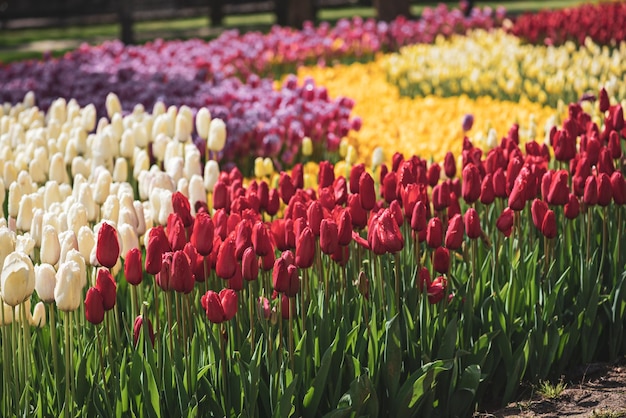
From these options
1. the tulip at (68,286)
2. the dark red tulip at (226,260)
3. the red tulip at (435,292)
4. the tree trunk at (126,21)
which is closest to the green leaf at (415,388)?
the red tulip at (435,292)

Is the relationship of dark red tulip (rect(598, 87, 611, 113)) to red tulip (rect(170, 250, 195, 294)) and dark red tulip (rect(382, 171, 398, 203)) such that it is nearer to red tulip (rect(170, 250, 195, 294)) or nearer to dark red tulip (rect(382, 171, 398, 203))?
dark red tulip (rect(382, 171, 398, 203))

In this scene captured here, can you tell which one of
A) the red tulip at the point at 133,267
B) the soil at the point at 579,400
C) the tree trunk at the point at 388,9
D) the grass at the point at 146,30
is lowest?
the grass at the point at 146,30

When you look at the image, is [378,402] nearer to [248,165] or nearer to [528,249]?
[528,249]

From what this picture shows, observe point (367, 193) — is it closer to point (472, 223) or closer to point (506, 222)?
point (472, 223)

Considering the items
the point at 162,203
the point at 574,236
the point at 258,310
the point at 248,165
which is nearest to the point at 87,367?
the point at 258,310

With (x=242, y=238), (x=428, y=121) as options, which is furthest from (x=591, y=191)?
(x=428, y=121)

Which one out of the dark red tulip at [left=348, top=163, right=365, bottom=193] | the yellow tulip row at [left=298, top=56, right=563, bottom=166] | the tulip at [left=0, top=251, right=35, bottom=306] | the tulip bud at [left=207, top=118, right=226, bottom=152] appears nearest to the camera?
the tulip at [left=0, top=251, right=35, bottom=306]

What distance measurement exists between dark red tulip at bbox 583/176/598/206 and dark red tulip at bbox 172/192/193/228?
1611 millimetres

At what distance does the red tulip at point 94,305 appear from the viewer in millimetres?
3008

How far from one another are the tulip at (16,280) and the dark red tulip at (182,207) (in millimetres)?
783

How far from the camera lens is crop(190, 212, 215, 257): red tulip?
10.7 ft

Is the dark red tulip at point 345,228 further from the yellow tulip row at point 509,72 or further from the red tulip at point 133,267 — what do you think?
the yellow tulip row at point 509,72

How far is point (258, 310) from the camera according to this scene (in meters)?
3.41

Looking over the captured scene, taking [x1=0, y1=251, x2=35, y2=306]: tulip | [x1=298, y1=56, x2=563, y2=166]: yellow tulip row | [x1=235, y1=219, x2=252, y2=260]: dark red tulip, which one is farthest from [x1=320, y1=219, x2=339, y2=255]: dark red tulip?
[x1=298, y1=56, x2=563, y2=166]: yellow tulip row
